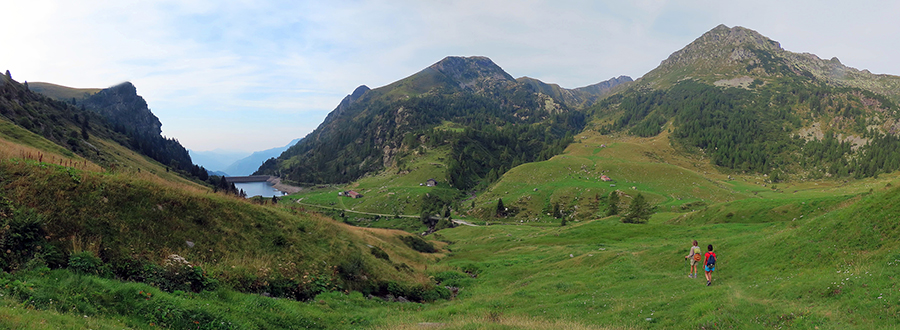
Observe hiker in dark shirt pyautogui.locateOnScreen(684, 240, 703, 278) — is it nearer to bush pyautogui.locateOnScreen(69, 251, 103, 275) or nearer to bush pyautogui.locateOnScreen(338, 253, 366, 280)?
bush pyautogui.locateOnScreen(338, 253, 366, 280)

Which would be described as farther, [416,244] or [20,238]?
[416,244]

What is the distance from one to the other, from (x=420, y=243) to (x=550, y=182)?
144 meters

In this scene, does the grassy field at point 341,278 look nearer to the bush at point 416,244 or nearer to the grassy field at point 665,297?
the grassy field at point 665,297

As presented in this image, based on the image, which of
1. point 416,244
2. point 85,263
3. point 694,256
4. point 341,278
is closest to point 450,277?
point 341,278

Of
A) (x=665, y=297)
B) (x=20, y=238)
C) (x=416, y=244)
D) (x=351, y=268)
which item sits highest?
(x=20, y=238)

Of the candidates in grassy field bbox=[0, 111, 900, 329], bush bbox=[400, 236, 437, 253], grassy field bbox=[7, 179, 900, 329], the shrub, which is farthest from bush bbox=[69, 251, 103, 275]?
bush bbox=[400, 236, 437, 253]

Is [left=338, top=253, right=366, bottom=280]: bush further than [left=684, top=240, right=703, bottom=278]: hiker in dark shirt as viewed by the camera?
Yes

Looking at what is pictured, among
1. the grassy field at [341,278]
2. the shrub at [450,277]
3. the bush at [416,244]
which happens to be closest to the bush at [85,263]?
the grassy field at [341,278]

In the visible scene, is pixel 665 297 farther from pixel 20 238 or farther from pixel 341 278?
pixel 20 238

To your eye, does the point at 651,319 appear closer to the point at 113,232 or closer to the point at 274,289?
the point at 274,289

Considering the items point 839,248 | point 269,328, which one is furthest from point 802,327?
point 269,328

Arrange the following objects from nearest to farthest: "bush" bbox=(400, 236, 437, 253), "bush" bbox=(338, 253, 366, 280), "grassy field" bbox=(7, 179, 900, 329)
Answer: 1. "grassy field" bbox=(7, 179, 900, 329)
2. "bush" bbox=(338, 253, 366, 280)
3. "bush" bbox=(400, 236, 437, 253)

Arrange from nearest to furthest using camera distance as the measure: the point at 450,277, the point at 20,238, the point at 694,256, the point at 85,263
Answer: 1. the point at 20,238
2. the point at 85,263
3. the point at 694,256
4. the point at 450,277

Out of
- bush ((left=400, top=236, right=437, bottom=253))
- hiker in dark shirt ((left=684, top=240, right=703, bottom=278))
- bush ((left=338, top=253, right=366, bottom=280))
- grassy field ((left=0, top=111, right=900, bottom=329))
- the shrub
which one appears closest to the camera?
grassy field ((left=0, top=111, right=900, bottom=329))
